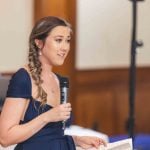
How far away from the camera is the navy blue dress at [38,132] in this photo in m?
1.47

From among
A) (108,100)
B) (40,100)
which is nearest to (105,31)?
(108,100)

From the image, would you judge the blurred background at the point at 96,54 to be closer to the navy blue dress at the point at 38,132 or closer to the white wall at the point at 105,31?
the white wall at the point at 105,31

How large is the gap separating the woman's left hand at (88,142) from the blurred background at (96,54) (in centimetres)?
177

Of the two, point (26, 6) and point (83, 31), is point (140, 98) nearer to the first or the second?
point (83, 31)

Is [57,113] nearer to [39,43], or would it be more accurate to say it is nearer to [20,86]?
[20,86]

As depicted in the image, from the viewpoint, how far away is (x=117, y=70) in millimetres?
3924

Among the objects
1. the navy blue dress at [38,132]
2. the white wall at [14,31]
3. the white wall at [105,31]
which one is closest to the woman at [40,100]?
the navy blue dress at [38,132]

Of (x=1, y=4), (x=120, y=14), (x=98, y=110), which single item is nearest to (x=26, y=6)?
(x=1, y=4)

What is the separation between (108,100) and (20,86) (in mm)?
2510

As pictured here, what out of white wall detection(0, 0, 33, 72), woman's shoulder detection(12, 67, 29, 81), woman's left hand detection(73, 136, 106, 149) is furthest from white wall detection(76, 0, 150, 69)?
woman's shoulder detection(12, 67, 29, 81)

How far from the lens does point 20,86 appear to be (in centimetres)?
147

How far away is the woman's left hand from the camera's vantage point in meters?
1.62

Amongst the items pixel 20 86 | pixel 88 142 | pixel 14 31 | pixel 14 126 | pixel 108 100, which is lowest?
pixel 108 100

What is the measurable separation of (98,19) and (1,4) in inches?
34.1
